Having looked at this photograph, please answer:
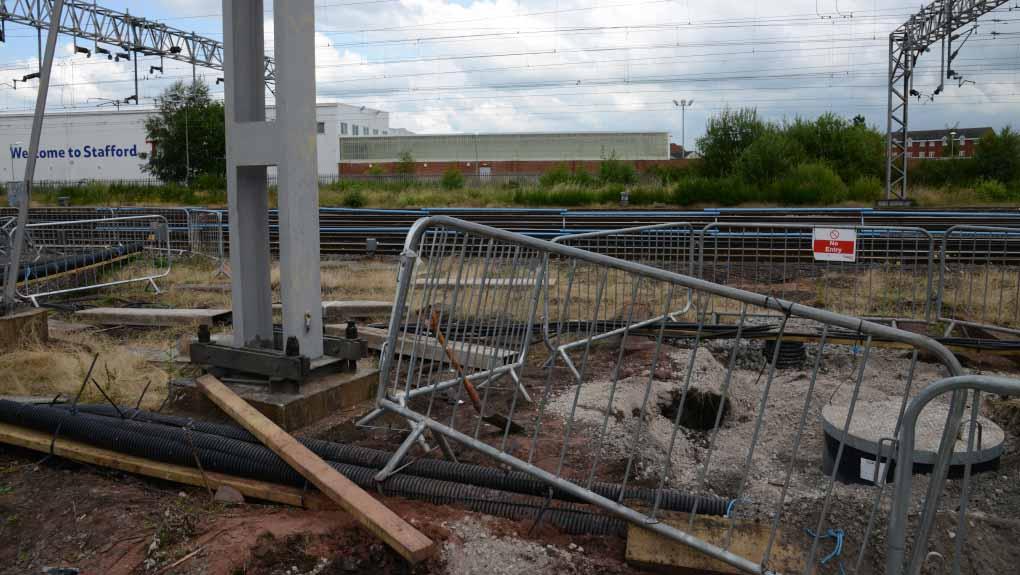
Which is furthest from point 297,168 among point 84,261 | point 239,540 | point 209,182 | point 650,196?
point 209,182

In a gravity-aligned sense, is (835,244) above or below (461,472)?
above

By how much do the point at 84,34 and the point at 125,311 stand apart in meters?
22.6

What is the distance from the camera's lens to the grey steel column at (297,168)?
5566 millimetres

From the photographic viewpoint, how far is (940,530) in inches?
151

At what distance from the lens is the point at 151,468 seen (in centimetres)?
470

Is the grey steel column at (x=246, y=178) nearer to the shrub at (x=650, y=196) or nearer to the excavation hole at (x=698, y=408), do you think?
the excavation hole at (x=698, y=408)

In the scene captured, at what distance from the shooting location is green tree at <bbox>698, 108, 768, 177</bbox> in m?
44.6

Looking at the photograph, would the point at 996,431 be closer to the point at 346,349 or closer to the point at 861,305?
the point at 346,349

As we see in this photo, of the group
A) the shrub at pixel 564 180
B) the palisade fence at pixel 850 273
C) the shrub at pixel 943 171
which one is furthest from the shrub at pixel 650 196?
the palisade fence at pixel 850 273

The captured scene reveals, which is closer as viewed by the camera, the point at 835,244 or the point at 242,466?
the point at 242,466

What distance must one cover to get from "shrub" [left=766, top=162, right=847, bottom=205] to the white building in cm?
4064

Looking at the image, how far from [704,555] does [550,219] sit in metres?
21.8

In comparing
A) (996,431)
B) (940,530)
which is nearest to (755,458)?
(996,431)

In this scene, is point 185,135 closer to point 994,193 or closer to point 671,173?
point 671,173
